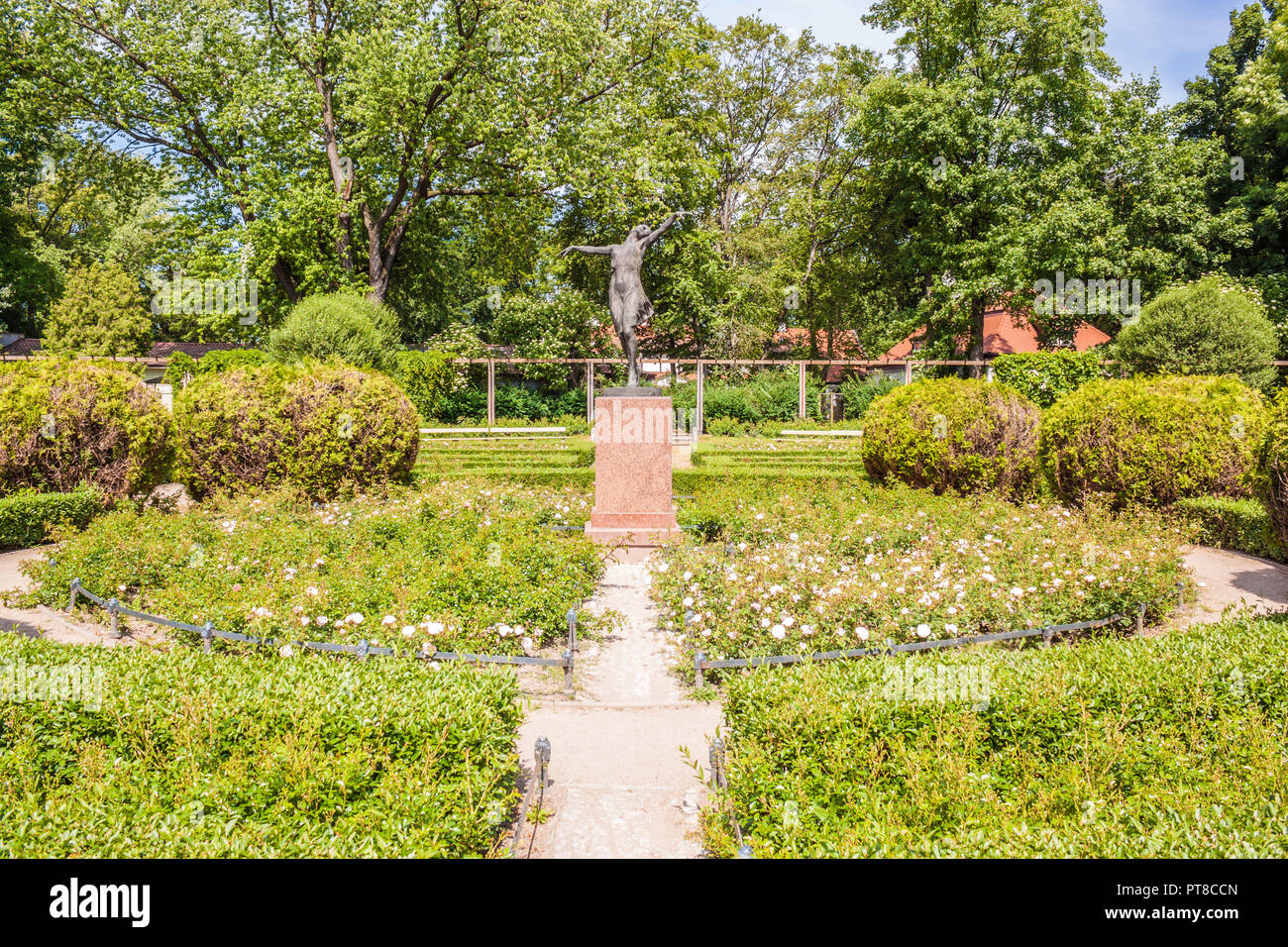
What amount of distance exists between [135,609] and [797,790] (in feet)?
18.9

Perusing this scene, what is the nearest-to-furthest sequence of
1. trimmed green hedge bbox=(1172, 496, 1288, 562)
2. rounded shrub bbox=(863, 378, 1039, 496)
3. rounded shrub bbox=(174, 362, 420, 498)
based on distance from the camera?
trimmed green hedge bbox=(1172, 496, 1288, 562) → rounded shrub bbox=(174, 362, 420, 498) → rounded shrub bbox=(863, 378, 1039, 496)

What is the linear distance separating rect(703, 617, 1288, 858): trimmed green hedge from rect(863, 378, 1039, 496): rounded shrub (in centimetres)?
679

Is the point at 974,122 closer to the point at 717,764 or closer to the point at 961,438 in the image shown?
the point at 961,438

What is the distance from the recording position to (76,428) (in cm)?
1038

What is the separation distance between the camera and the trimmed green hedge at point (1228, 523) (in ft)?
30.4

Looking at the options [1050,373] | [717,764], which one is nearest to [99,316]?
[1050,373]

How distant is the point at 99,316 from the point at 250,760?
133ft

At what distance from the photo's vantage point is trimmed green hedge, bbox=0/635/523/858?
287 cm

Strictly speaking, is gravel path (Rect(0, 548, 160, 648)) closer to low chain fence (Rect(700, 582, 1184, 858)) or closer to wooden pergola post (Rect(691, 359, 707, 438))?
low chain fence (Rect(700, 582, 1184, 858))

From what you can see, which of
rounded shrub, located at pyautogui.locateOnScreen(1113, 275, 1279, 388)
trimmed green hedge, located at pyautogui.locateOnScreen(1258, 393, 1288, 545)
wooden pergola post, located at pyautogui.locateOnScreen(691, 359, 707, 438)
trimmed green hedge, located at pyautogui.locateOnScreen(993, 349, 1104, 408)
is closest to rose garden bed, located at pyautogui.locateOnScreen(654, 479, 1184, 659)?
trimmed green hedge, located at pyautogui.locateOnScreen(1258, 393, 1288, 545)

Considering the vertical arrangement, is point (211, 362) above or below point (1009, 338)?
below

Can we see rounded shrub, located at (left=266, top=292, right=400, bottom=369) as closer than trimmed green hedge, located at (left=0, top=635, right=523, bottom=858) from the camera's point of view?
No

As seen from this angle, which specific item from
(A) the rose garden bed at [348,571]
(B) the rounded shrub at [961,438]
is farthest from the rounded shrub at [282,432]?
(B) the rounded shrub at [961,438]

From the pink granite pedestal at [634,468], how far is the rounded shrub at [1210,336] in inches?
542
